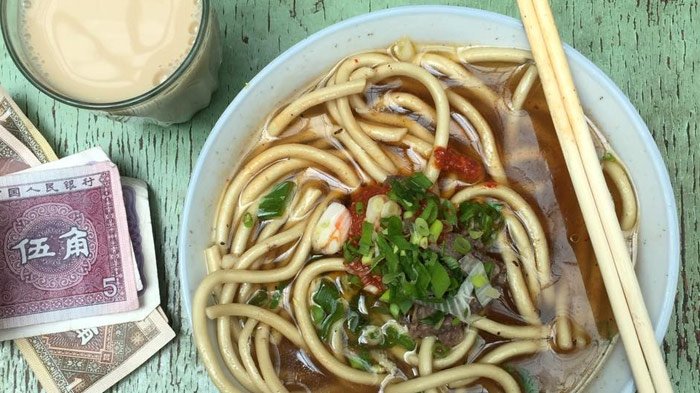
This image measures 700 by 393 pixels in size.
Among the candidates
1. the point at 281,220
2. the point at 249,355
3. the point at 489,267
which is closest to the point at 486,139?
the point at 489,267

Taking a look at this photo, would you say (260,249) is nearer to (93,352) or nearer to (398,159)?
(398,159)

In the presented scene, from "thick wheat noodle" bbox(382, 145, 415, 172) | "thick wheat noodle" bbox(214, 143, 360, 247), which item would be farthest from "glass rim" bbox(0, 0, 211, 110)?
"thick wheat noodle" bbox(382, 145, 415, 172)

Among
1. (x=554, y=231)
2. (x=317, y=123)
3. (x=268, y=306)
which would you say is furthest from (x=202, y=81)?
(x=554, y=231)

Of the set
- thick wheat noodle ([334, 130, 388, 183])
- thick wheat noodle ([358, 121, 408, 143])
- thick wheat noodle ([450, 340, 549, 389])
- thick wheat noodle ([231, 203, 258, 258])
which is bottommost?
thick wheat noodle ([450, 340, 549, 389])

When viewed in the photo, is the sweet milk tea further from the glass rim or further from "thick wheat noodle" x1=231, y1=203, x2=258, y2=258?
"thick wheat noodle" x1=231, y1=203, x2=258, y2=258

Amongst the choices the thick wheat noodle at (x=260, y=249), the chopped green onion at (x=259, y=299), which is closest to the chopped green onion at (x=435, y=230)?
the thick wheat noodle at (x=260, y=249)

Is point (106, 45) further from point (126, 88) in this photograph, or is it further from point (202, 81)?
point (202, 81)
